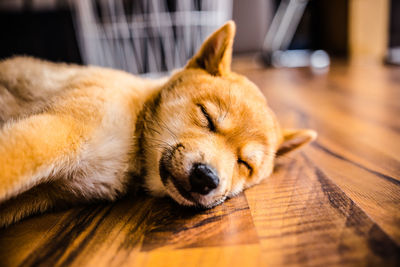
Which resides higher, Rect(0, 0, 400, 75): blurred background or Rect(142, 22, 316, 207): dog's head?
Rect(0, 0, 400, 75): blurred background

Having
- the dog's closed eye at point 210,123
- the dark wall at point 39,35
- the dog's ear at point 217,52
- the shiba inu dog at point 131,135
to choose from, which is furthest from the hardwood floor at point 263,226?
the dark wall at point 39,35

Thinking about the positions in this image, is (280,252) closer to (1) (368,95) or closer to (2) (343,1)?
(1) (368,95)

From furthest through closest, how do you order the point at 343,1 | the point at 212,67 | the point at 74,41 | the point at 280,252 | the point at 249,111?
the point at 343,1 → the point at 74,41 → the point at 212,67 → the point at 249,111 → the point at 280,252

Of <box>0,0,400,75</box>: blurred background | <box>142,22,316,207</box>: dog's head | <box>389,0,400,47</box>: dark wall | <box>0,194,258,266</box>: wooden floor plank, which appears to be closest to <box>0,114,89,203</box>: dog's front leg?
<box>0,194,258,266</box>: wooden floor plank

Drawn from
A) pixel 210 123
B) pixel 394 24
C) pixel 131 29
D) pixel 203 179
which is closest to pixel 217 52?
pixel 210 123

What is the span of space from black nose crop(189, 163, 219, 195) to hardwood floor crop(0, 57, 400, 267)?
134 mm

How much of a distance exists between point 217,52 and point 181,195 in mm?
879

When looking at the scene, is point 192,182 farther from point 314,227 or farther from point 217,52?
point 217,52

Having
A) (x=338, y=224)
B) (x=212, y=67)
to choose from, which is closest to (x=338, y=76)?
(x=212, y=67)

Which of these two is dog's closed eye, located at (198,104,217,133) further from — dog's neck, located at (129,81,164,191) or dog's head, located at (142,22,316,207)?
dog's neck, located at (129,81,164,191)

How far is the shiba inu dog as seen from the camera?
125cm

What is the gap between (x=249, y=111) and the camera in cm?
164

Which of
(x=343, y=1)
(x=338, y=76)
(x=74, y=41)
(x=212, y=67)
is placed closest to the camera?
(x=212, y=67)

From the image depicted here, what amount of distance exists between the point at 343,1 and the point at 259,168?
23.4 feet
